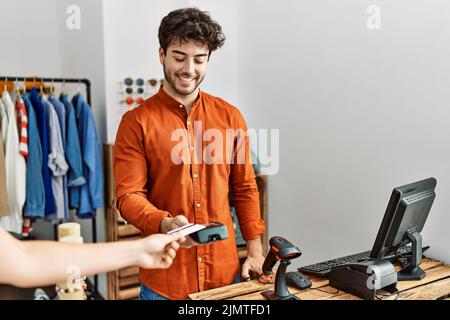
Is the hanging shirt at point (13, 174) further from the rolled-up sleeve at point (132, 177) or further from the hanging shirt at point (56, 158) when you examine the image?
the rolled-up sleeve at point (132, 177)

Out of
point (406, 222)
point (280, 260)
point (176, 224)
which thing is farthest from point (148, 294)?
point (406, 222)

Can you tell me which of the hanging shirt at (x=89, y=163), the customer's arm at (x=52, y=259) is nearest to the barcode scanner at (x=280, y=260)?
the customer's arm at (x=52, y=259)

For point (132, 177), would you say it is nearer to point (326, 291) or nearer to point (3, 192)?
point (326, 291)

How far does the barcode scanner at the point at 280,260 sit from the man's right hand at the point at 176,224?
0.73 ft

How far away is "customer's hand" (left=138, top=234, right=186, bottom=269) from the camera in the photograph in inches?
34.2

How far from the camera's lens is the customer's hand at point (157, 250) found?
87 centimetres

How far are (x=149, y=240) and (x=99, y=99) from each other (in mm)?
1825

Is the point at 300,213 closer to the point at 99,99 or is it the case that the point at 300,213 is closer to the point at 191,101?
the point at 191,101

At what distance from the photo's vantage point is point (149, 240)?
88 cm

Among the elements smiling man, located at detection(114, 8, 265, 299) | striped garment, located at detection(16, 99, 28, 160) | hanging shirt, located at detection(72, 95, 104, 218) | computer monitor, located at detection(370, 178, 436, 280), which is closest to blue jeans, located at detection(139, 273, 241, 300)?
smiling man, located at detection(114, 8, 265, 299)

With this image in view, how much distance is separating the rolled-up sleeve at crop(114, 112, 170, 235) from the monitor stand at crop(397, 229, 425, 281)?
80 cm

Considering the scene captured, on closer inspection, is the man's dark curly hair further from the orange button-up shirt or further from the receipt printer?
the receipt printer

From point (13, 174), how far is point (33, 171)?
0.33 feet
